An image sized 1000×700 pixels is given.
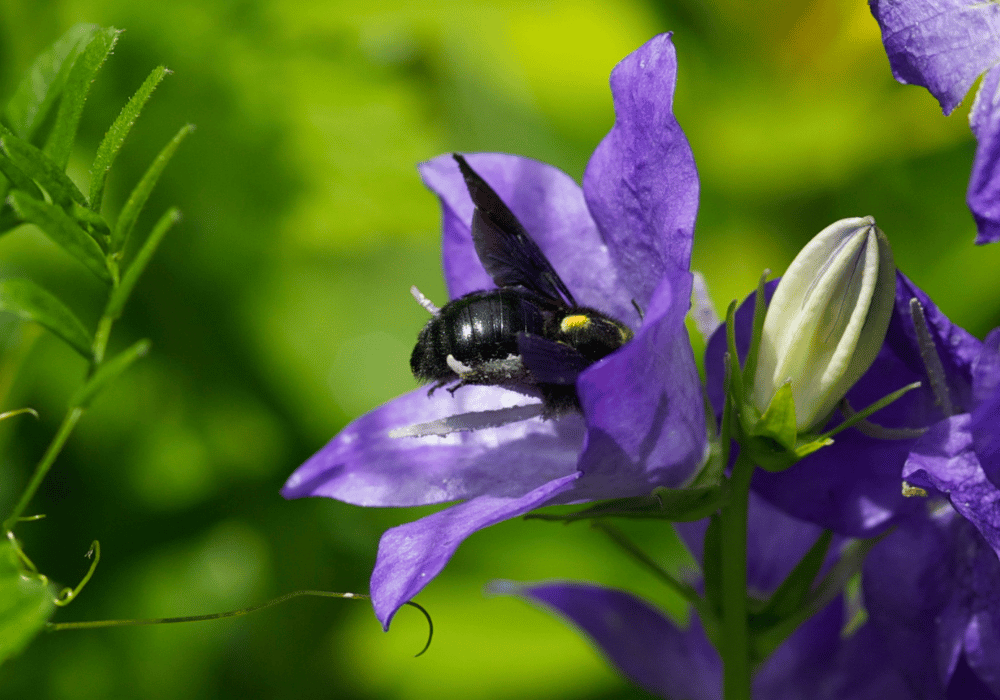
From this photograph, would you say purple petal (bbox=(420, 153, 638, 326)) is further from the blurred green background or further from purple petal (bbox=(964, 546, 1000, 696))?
the blurred green background

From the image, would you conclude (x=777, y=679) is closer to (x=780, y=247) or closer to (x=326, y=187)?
(x=780, y=247)

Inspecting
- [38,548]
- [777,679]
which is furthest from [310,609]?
[777,679]

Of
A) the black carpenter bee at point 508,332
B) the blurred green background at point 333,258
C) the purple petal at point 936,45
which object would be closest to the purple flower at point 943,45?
the purple petal at point 936,45

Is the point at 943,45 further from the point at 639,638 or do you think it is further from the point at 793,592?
the point at 639,638

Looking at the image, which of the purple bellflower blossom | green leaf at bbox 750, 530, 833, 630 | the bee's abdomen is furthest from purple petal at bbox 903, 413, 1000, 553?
the bee's abdomen

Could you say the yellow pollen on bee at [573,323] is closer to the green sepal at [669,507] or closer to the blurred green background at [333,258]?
the green sepal at [669,507]

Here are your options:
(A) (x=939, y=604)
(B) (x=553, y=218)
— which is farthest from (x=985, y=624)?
(B) (x=553, y=218)
